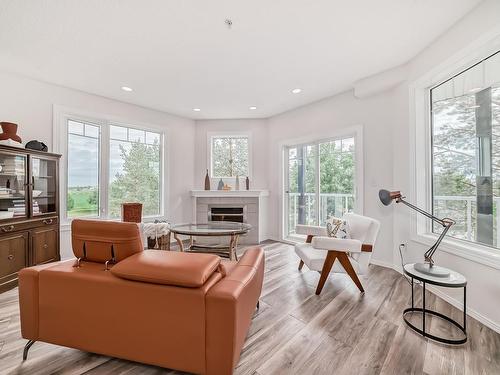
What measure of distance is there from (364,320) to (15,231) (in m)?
3.84

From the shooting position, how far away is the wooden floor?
147 centimetres

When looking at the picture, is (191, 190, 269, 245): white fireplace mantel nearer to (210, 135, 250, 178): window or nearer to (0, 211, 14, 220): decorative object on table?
(210, 135, 250, 178): window

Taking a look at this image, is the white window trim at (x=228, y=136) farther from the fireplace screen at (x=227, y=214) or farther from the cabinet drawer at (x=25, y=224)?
the cabinet drawer at (x=25, y=224)

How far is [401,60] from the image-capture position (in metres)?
2.87

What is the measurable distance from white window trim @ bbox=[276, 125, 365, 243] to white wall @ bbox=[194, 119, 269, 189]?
419 mm

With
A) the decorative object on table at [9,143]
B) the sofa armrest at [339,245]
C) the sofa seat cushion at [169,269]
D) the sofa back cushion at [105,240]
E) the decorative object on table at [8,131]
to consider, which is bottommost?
the sofa armrest at [339,245]

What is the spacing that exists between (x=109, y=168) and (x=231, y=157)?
7.87 feet

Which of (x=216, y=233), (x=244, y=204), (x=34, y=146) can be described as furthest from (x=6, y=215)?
(x=244, y=204)

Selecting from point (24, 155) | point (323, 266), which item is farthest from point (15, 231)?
point (323, 266)

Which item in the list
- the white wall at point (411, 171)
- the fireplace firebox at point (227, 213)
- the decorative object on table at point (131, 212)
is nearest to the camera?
the white wall at point (411, 171)

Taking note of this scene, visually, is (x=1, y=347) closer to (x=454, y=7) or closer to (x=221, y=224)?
(x=221, y=224)

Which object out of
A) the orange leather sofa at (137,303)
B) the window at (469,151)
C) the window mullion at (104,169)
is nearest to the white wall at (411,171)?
the window at (469,151)

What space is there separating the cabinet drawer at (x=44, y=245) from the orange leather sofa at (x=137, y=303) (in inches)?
71.7

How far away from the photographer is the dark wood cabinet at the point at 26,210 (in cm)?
260
